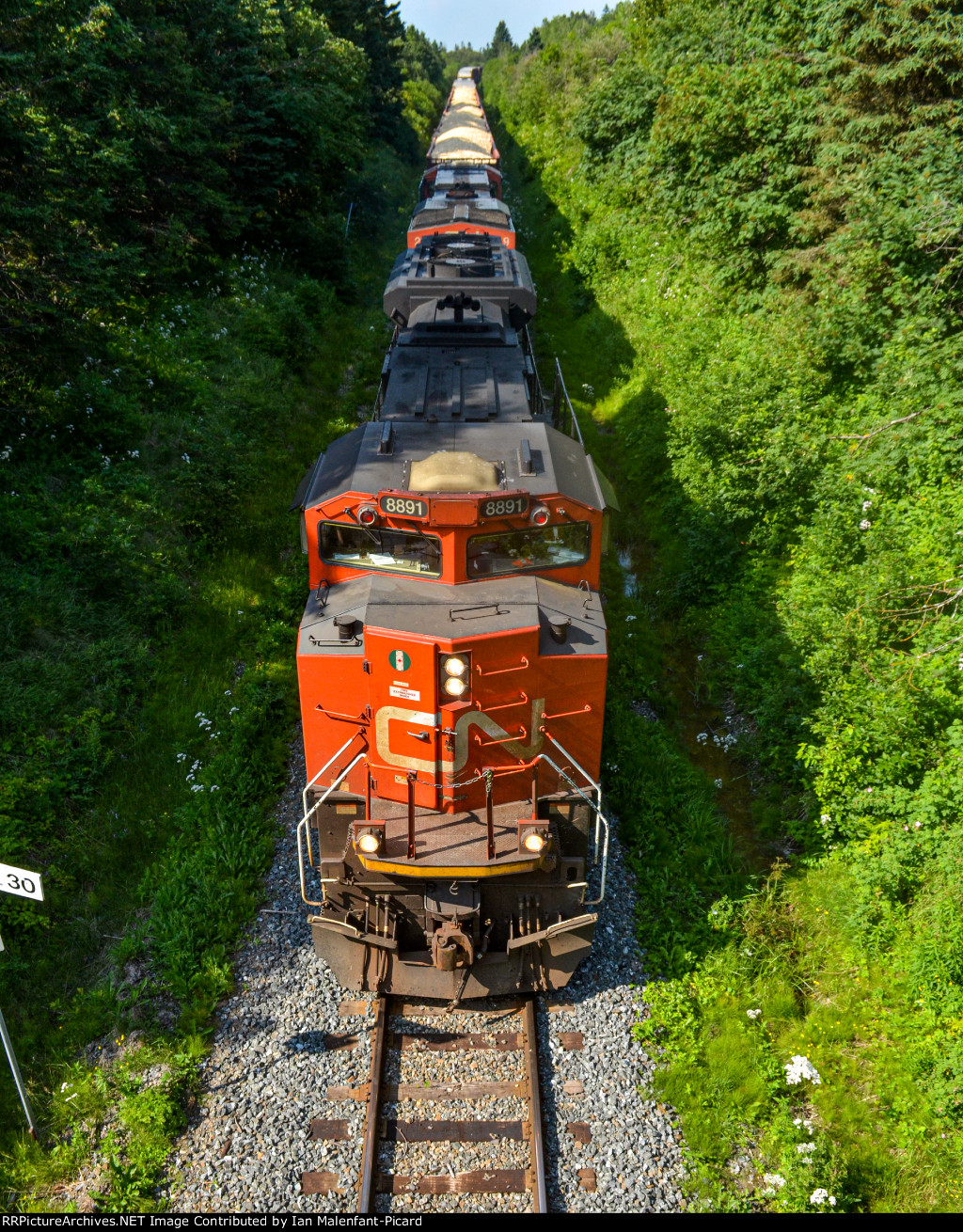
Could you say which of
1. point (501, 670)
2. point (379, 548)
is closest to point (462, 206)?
point (379, 548)

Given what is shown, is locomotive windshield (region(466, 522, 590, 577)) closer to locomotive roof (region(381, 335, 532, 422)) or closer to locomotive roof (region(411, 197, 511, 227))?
locomotive roof (region(381, 335, 532, 422))

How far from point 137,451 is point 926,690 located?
12.3 m

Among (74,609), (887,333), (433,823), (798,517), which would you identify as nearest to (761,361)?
(887,333)

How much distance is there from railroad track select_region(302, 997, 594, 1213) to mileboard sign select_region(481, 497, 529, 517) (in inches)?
176

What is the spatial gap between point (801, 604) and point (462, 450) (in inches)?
218

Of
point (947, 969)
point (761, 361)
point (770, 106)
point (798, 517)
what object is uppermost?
point (770, 106)

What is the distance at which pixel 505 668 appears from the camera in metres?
6.84

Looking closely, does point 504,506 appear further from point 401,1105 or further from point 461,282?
point 461,282

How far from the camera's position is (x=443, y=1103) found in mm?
6656

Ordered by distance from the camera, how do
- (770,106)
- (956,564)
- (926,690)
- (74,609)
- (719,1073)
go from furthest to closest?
(770,106), (74,609), (956,564), (926,690), (719,1073)

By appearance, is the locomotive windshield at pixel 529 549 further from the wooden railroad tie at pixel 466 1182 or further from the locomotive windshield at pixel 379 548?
the wooden railroad tie at pixel 466 1182

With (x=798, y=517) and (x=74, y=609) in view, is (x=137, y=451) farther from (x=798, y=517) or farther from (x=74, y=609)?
(x=798, y=517)

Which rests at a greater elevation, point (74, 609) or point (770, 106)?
point (770, 106)

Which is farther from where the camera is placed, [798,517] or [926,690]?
[798,517]
